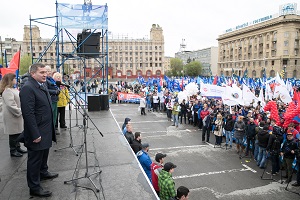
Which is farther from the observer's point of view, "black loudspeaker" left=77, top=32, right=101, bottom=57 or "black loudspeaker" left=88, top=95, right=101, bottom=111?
"black loudspeaker" left=77, top=32, right=101, bottom=57

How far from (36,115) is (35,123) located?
178 millimetres

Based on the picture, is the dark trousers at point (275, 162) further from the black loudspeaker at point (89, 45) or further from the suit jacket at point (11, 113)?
the black loudspeaker at point (89, 45)

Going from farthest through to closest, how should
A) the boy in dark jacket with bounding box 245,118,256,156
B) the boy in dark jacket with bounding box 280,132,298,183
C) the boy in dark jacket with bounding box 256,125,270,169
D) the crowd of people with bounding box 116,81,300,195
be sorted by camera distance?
the boy in dark jacket with bounding box 245,118,256,156
the boy in dark jacket with bounding box 256,125,270,169
the crowd of people with bounding box 116,81,300,195
the boy in dark jacket with bounding box 280,132,298,183

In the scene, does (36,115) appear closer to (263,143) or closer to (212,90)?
(263,143)

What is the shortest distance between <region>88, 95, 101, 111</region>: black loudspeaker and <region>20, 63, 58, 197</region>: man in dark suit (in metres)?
6.89

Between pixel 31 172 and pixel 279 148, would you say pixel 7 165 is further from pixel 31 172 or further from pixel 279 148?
pixel 279 148

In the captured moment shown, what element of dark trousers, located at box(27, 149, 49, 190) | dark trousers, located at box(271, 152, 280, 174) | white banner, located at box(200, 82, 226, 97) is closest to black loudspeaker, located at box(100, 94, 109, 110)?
white banner, located at box(200, 82, 226, 97)

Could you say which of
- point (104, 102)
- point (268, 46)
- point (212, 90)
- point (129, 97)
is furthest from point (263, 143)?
point (268, 46)

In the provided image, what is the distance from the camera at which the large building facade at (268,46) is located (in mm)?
63028

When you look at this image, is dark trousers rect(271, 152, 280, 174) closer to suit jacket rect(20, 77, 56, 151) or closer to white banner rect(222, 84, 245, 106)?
white banner rect(222, 84, 245, 106)

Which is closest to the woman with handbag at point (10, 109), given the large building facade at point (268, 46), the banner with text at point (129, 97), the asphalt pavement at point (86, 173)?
the asphalt pavement at point (86, 173)

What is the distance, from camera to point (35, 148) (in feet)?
11.0

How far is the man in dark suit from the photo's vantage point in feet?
10.7

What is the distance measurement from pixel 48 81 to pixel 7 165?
1984mm
